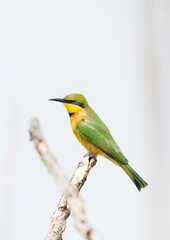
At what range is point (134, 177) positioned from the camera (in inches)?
137

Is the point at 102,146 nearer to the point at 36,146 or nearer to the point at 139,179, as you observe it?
the point at 139,179

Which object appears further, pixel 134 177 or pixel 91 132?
pixel 91 132

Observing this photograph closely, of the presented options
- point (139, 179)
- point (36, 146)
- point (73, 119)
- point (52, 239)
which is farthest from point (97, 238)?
point (73, 119)

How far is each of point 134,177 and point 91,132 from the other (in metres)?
0.65

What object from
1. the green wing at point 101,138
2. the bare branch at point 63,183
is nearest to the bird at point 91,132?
the green wing at point 101,138

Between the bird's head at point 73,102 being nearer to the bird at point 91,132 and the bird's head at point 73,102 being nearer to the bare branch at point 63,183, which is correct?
the bird at point 91,132

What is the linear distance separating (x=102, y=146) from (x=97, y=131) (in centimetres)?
19

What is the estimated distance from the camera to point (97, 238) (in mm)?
513

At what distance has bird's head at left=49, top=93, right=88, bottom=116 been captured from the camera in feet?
12.5

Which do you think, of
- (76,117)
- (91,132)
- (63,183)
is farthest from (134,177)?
(63,183)

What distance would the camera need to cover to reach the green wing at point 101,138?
3.64 meters

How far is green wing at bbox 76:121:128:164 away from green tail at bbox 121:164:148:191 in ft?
0.18

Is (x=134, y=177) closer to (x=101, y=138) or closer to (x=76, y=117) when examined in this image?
(x=101, y=138)

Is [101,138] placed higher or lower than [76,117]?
lower
